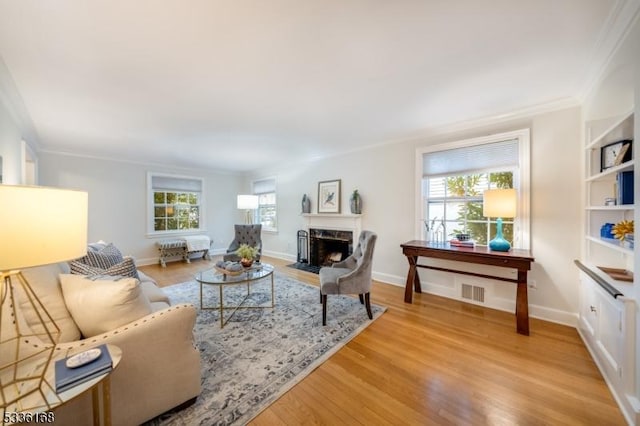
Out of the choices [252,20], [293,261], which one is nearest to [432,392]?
[252,20]

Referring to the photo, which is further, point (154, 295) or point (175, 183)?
point (175, 183)

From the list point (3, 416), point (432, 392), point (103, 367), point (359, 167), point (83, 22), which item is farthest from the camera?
point (359, 167)

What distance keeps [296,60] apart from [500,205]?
2468 millimetres

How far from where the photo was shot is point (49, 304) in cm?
122

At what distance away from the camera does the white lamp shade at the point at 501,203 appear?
2.47 m

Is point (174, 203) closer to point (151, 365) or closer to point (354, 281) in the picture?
point (354, 281)

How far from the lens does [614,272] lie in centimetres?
183

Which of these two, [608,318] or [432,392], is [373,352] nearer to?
[432,392]

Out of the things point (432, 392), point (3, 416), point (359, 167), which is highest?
point (359, 167)

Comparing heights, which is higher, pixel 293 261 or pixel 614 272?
pixel 614 272

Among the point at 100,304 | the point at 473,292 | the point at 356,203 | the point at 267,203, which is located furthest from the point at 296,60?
the point at 267,203

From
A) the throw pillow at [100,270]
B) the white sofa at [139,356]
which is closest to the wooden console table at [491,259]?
the white sofa at [139,356]

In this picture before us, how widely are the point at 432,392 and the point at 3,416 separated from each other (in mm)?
2032

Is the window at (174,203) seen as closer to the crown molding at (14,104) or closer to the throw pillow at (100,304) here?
the crown molding at (14,104)
